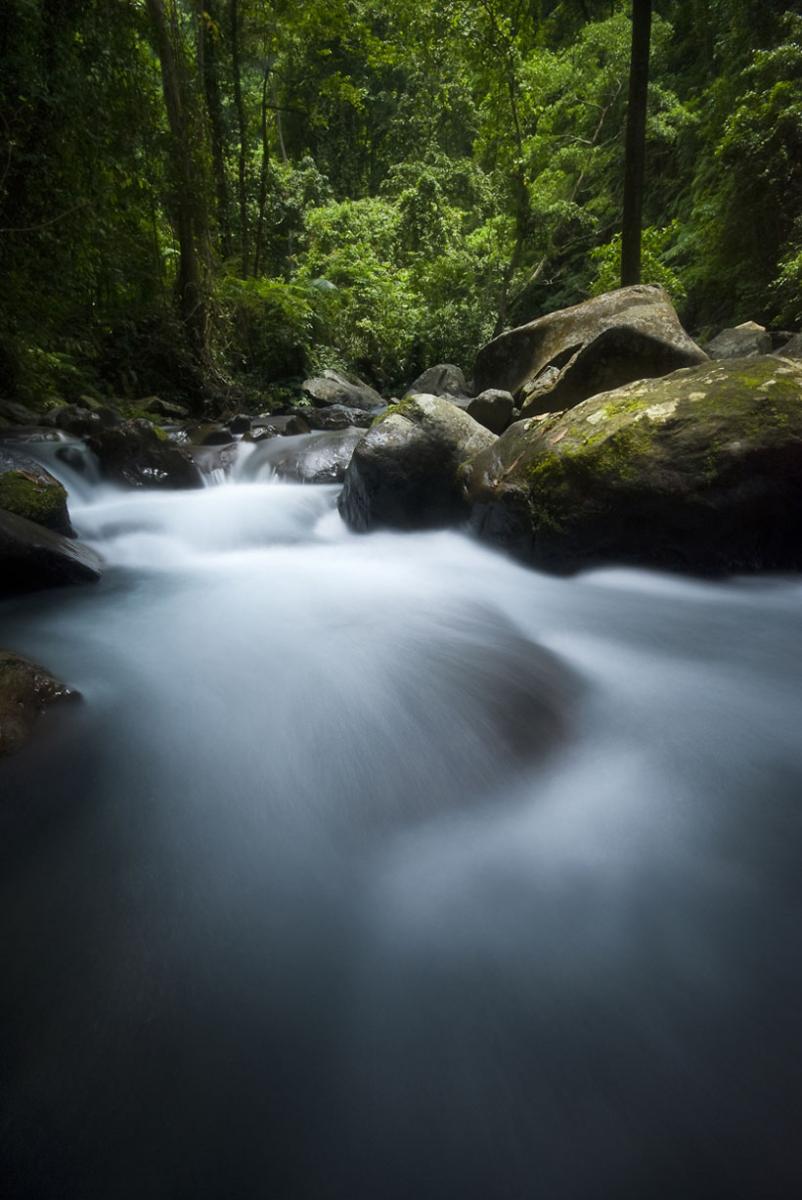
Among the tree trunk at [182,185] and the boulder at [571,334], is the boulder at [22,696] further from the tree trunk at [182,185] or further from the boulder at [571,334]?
the tree trunk at [182,185]

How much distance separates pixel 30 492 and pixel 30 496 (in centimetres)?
3

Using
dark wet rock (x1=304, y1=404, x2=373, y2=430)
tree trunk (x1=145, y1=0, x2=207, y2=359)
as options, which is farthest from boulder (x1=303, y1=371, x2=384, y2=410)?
tree trunk (x1=145, y1=0, x2=207, y2=359)

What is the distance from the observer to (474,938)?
4.74 ft

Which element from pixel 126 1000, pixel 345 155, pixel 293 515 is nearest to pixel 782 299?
pixel 293 515

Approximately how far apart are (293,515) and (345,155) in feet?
92.9

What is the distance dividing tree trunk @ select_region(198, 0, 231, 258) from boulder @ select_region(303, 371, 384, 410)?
12.6 ft

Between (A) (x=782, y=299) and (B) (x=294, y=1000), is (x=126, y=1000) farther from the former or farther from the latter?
(A) (x=782, y=299)

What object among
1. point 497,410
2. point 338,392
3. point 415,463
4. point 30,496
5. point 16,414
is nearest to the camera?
point 30,496

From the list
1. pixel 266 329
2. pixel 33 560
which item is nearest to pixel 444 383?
pixel 266 329

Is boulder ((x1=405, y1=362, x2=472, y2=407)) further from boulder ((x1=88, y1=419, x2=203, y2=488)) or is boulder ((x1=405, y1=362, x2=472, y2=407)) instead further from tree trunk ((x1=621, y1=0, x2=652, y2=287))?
boulder ((x1=88, y1=419, x2=203, y2=488))

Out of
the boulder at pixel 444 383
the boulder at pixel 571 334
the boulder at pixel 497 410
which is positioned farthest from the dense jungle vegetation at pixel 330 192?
the boulder at pixel 497 410

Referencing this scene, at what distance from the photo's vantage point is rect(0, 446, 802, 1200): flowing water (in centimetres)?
103

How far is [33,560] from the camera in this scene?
351 centimetres

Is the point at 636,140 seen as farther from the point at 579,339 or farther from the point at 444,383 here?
the point at 444,383
